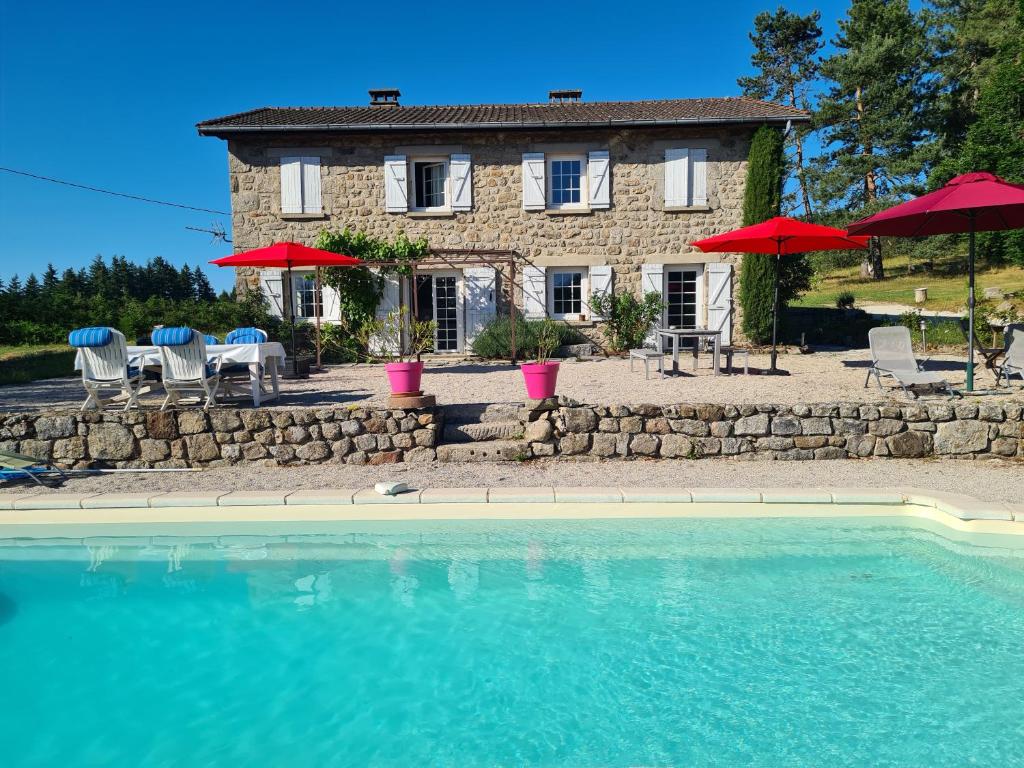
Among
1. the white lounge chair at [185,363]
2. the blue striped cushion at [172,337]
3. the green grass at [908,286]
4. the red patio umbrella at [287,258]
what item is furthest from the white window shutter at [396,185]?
the green grass at [908,286]

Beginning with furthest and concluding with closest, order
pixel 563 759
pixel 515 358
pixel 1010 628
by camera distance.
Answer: pixel 515 358 → pixel 1010 628 → pixel 563 759

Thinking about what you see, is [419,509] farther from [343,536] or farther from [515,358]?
[515,358]

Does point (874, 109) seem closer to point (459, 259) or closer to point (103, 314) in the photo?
point (459, 259)

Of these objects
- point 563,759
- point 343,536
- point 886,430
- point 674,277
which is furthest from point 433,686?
point 674,277

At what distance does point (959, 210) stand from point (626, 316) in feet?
21.9

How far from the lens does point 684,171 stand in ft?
43.5

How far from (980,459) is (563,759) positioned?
204 inches

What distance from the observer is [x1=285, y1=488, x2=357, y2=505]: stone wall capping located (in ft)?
15.1

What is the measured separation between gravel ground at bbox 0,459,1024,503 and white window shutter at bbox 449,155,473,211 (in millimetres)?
8963

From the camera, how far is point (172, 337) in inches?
240

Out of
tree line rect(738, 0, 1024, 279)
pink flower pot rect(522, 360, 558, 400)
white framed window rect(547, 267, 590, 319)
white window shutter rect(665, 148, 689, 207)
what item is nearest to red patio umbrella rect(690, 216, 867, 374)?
white window shutter rect(665, 148, 689, 207)

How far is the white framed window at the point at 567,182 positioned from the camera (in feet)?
44.3

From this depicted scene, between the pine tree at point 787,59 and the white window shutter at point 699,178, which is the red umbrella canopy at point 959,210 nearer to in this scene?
the white window shutter at point 699,178

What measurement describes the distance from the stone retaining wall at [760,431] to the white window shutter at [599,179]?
28.2 feet
